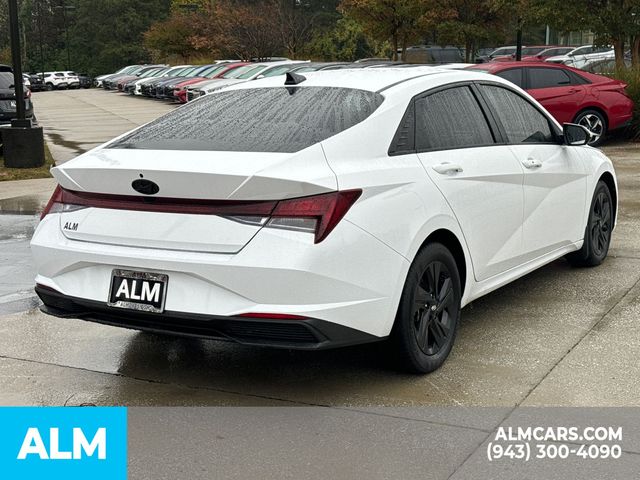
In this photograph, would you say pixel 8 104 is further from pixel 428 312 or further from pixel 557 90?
pixel 428 312

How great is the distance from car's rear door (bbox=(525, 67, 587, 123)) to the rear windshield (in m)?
10.9

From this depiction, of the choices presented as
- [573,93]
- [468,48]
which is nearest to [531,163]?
[573,93]

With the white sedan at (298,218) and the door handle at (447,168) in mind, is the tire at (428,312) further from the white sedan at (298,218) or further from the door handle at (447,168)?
the door handle at (447,168)

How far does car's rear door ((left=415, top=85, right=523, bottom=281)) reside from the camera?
196 inches

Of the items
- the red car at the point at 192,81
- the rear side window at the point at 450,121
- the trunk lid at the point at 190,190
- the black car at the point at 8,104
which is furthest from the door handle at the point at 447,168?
the red car at the point at 192,81

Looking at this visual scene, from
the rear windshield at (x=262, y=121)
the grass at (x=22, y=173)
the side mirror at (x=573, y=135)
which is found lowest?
the grass at (x=22, y=173)

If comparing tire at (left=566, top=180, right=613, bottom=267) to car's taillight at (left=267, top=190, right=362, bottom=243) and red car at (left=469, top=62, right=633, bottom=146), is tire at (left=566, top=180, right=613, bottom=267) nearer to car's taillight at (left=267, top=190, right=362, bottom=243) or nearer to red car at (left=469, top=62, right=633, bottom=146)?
car's taillight at (left=267, top=190, right=362, bottom=243)

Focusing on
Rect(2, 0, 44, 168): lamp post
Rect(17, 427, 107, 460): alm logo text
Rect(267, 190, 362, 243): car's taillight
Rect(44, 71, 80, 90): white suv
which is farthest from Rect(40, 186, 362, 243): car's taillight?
Rect(44, 71, 80, 90): white suv

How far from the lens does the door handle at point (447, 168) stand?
4.88m

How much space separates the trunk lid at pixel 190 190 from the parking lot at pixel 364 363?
0.84m

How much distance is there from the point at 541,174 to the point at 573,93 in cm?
1034

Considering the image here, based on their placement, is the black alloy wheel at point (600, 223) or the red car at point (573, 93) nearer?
the black alloy wheel at point (600, 223)

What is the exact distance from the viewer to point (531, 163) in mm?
5832

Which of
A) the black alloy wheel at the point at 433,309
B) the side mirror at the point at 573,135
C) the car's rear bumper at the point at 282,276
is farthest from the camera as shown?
the side mirror at the point at 573,135
